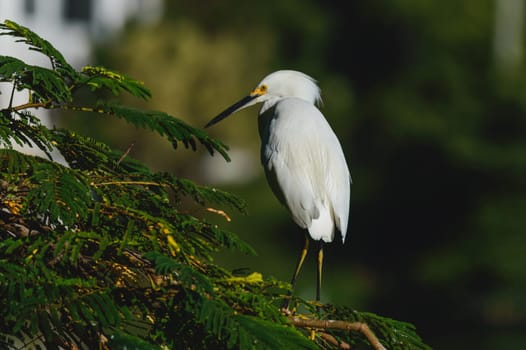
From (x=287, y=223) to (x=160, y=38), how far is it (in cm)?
336

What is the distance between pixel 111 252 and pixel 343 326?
0.36 meters

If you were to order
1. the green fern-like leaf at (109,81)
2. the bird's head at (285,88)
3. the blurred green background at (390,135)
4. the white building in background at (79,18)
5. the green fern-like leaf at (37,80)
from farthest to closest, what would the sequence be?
the blurred green background at (390,135) < the white building in background at (79,18) < the bird's head at (285,88) < the green fern-like leaf at (109,81) < the green fern-like leaf at (37,80)

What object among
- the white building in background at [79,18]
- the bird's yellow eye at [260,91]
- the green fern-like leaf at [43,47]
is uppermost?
the white building in background at [79,18]

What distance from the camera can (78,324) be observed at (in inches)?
54.1

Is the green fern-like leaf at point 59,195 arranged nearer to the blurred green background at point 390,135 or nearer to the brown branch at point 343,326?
the brown branch at point 343,326

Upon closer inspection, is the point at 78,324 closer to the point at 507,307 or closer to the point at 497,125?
the point at 507,307

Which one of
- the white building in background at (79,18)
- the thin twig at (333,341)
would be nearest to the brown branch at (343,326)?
the thin twig at (333,341)

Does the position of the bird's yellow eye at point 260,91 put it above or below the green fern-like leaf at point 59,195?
above

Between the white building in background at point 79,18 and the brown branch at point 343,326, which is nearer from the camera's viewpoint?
the brown branch at point 343,326

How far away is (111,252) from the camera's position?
4.87 feet

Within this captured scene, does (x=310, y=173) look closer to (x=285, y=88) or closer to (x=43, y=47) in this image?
(x=285, y=88)

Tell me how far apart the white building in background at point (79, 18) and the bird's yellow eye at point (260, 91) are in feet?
30.5

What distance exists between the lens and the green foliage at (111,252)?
52.1 inches

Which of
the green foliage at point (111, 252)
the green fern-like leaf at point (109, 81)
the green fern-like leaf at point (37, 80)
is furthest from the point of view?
the green fern-like leaf at point (109, 81)
